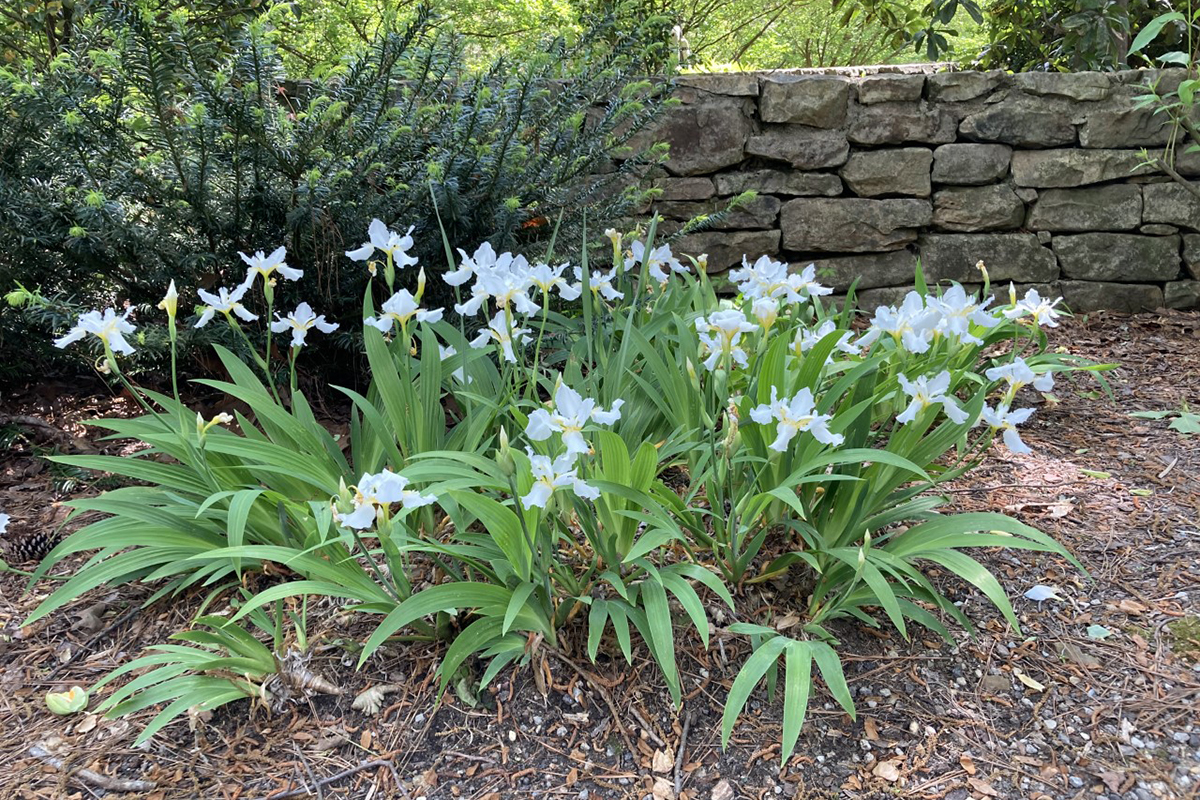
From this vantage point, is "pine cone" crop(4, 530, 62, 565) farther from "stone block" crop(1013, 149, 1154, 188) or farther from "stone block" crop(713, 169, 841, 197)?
"stone block" crop(1013, 149, 1154, 188)

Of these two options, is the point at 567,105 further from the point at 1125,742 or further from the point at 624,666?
the point at 1125,742

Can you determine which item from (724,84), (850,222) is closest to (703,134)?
(724,84)

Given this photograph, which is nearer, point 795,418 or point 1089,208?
point 795,418

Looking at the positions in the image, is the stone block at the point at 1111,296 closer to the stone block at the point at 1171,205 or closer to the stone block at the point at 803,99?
the stone block at the point at 1171,205

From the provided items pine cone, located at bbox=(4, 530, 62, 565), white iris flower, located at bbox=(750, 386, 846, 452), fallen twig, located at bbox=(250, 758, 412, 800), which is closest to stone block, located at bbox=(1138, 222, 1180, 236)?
white iris flower, located at bbox=(750, 386, 846, 452)

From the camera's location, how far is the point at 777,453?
1.57 m

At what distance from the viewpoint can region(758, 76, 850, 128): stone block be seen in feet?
10.8

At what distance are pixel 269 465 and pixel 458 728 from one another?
65 cm

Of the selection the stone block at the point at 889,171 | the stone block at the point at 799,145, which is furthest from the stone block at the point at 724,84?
the stone block at the point at 889,171

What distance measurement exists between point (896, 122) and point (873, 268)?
630 mm

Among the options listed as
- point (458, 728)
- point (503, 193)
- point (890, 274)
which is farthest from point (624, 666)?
point (890, 274)

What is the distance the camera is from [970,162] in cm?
343

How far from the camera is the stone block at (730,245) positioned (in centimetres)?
347

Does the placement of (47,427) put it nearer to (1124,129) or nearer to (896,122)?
(896,122)
